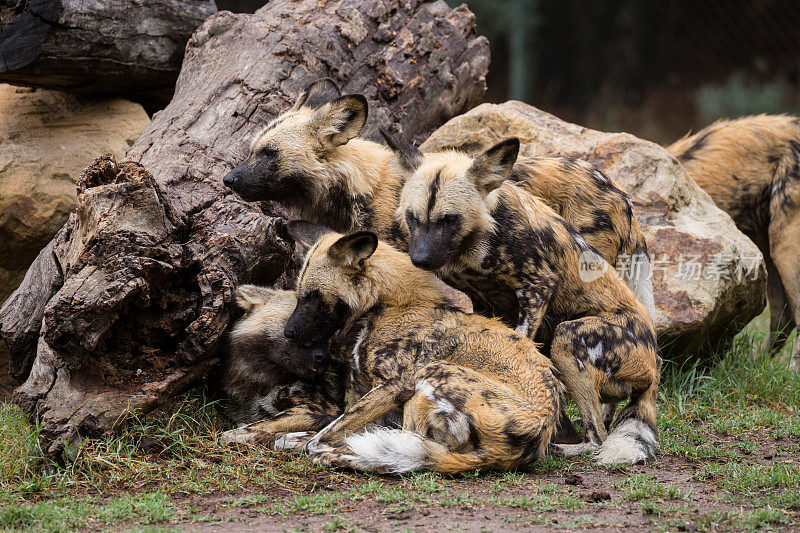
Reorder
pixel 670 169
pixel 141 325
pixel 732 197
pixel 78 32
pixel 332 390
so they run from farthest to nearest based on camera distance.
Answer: pixel 732 197 < pixel 670 169 < pixel 78 32 < pixel 332 390 < pixel 141 325

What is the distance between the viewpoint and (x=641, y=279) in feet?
16.9

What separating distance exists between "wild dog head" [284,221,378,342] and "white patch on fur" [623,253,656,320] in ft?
5.78

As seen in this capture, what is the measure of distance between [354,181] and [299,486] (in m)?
1.93

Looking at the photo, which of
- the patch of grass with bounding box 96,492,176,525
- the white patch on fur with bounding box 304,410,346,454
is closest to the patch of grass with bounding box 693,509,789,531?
the white patch on fur with bounding box 304,410,346,454

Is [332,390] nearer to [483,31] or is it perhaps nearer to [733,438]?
[733,438]

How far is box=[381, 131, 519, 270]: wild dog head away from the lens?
4277mm

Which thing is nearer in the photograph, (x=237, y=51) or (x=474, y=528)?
(x=474, y=528)

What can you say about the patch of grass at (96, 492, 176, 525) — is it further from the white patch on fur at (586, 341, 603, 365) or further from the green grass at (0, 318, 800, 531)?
the white patch on fur at (586, 341, 603, 365)

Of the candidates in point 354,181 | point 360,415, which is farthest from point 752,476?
point 354,181

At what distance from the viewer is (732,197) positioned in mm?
6496

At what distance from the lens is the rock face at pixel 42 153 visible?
5547 mm

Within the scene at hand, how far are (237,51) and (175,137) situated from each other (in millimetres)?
962

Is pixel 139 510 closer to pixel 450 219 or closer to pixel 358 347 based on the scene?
pixel 358 347

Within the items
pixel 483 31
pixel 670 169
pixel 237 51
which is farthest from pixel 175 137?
pixel 483 31
